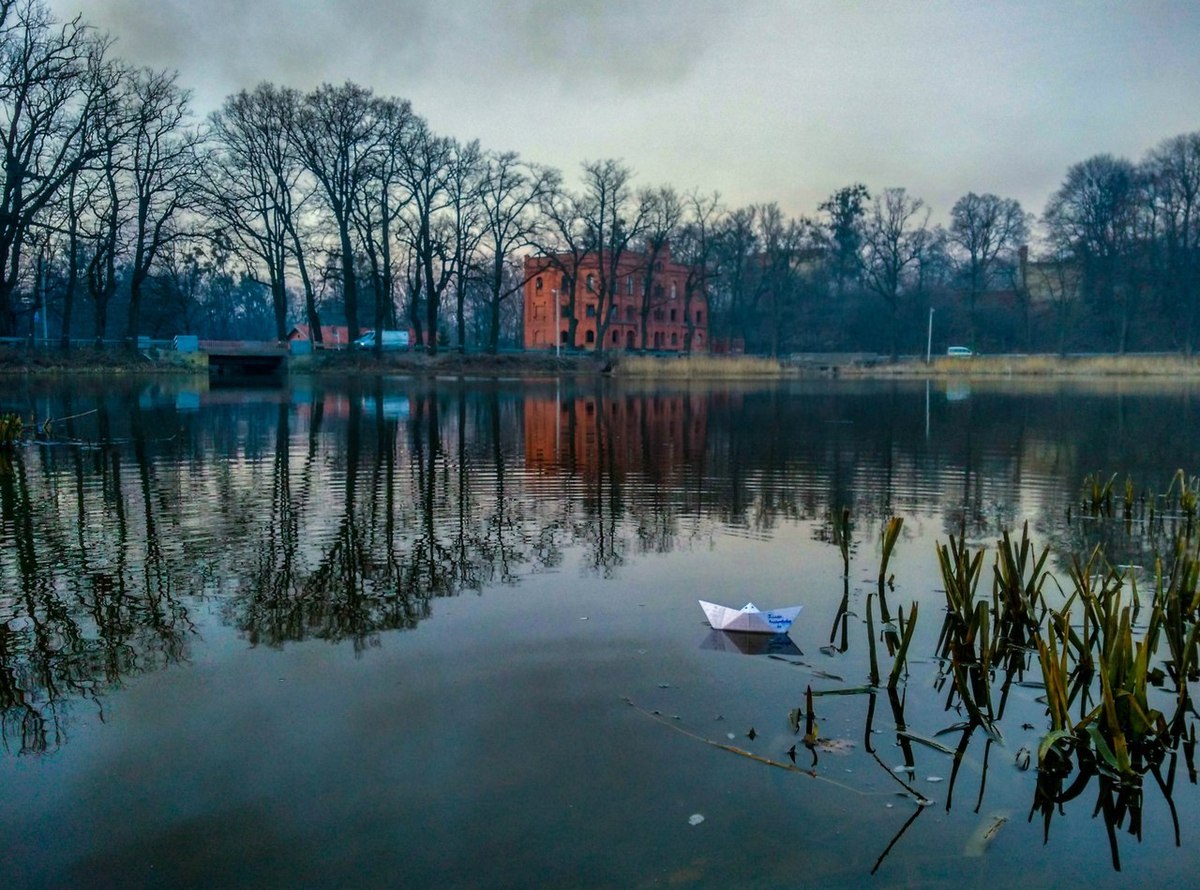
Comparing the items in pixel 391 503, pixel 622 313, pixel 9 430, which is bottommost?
pixel 391 503

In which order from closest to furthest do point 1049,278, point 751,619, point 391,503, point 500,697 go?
point 500,697
point 751,619
point 391,503
point 1049,278

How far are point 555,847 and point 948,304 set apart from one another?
85.6 metres

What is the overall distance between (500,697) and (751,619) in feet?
6.12

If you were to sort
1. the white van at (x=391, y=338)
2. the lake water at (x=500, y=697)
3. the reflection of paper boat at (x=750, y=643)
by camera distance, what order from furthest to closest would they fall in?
the white van at (x=391, y=338) → the reflection of paper boat at (x=750, y=643) → the lake water at (x=500, y=697)

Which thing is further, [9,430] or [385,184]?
[385,184]

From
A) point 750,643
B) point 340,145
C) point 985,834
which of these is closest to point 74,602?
point 750,643

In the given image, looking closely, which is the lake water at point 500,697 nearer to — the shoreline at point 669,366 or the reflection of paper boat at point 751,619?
the reflection of paper boat at point 751,619

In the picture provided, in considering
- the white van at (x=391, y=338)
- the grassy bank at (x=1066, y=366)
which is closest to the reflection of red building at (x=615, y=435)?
the grassy bank at (x=1066, y=366)

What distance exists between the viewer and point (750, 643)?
237 inches

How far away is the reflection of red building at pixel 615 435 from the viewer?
595 inches

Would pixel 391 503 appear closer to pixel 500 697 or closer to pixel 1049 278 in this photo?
pixel 500 697

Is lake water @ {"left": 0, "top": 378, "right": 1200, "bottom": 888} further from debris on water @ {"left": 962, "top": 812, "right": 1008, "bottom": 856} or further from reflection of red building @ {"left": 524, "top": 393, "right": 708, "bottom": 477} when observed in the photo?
reflection of red building @ {"left": 524, "top": 393, "right": 708, "bottom": 477}

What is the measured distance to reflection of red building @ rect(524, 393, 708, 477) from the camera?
49.6ft

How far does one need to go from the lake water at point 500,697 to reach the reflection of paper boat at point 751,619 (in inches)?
5.5
